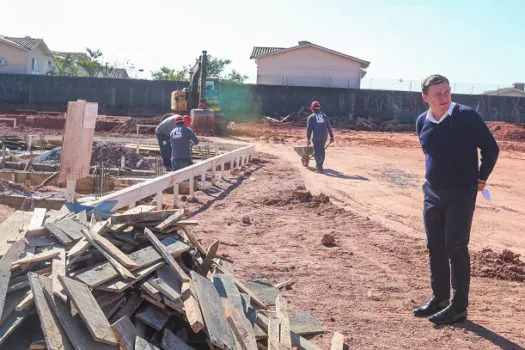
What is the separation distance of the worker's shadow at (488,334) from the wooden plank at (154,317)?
2.43 metres

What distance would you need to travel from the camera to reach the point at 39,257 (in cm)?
456

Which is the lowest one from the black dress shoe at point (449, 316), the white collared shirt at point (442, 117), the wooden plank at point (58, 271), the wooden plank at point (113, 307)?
the black dress shoe at point (449, 316)

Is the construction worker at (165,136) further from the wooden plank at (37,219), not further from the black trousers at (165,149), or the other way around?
the wooden plank at (37,219)

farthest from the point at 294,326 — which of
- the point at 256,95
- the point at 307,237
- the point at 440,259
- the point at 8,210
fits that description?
the point at 256,95

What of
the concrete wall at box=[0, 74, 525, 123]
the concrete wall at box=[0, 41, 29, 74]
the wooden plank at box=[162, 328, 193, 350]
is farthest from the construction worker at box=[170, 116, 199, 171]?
the concrete wall at box=[0, 41, 29, 74]

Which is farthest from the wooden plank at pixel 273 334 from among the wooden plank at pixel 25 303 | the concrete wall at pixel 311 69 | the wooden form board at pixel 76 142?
the concrete wall at pixel 311 69

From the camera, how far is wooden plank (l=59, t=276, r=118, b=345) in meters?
3.79

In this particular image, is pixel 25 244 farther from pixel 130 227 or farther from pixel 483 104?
pixel 483 104

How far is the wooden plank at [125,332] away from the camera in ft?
12.6

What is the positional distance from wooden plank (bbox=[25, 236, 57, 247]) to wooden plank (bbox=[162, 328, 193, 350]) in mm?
1363

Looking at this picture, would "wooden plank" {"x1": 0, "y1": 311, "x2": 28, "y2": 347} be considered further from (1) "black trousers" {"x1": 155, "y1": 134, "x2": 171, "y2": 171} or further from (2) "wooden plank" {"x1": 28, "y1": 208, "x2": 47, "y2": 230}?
(1) "black trousers" {"x1": 155, "y1": 134, "x2": 171, "y2": 171}

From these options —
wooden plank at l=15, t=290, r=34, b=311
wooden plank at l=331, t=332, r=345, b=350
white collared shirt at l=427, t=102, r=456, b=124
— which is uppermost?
white collared shirt at l=427, t=102, r=456, b=124

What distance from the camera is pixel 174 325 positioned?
4391 millimetres

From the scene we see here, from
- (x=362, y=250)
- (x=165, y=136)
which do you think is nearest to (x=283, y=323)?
(x=362, y=250)
